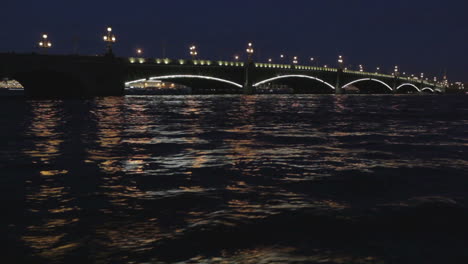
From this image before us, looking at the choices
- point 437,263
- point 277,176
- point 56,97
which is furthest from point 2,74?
point 437,263

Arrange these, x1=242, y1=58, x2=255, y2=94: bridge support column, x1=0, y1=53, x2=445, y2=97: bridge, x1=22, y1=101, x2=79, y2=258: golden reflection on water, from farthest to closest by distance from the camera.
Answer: x1=242, y1=58, x2=255, y2=94: bridge support column
x1=0, y1=53, x2=445, y2=97: bridge
x1=22, y1=101, x2=79, y2=258: golden reflection on water

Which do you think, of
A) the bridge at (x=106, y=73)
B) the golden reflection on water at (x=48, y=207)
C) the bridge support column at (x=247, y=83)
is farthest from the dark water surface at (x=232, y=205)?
the bridge support column at (x=247, y=83)

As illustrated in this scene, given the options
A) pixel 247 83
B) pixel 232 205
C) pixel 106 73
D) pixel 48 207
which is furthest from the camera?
pixel 247 83

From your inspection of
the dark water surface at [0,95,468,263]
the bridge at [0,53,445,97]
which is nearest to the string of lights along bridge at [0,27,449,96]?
the bridge at [0,53,445,97]

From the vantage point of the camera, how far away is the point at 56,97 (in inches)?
3300

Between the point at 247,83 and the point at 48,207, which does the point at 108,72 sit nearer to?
the point at 247,83

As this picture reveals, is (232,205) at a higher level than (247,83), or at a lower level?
lower

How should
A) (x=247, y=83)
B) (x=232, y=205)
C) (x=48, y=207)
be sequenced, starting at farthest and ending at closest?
(x=247, y=83)
(x=232, y=205)
(x=48, y=207)

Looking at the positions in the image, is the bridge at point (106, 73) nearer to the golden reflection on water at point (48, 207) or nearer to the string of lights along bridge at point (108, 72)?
the string of lights along bridge at point (108, 72)

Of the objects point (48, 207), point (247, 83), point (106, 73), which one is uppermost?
point (106, 73)

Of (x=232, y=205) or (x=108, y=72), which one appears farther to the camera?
(x=108, y=72)

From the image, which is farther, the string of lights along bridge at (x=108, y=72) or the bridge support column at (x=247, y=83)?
the bridge support column at (x=247, y=83)

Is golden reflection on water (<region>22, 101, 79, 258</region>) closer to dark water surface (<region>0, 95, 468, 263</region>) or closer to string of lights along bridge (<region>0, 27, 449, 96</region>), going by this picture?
dark water surface (<region>0, 95, 468, 263</region>)

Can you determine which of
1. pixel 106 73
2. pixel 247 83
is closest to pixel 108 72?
pixel 106 73
